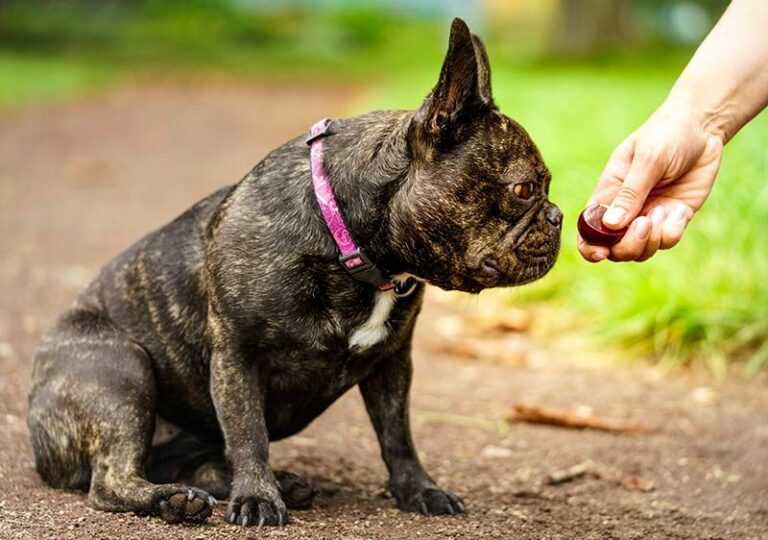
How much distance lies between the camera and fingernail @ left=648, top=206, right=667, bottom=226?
4.06 meters

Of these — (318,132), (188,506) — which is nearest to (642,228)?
(318,132)

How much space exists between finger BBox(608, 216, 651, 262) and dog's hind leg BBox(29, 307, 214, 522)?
1697mm

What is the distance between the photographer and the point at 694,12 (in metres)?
32.1

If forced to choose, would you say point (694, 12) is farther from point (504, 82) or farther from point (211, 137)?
point (211, 137)

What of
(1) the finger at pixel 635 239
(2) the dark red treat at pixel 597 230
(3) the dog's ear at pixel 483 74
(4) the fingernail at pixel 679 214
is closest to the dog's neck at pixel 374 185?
(3) the dog's ear at pixel 483 74

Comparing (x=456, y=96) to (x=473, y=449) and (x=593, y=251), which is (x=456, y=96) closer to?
(x=593, y=251)

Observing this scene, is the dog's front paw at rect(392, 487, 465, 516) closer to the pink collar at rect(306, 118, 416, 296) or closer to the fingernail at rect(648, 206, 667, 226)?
the pink collar at rect(306, 118, 416, 296)

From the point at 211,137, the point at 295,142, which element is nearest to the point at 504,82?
the point at 211,137

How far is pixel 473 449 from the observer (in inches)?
211

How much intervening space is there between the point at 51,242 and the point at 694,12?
86.7ft

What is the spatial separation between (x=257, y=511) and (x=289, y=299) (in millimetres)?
707

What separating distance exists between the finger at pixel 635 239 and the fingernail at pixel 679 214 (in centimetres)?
11

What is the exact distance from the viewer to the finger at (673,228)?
3996 mm

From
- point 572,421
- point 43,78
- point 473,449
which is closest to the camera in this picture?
point 473,449
